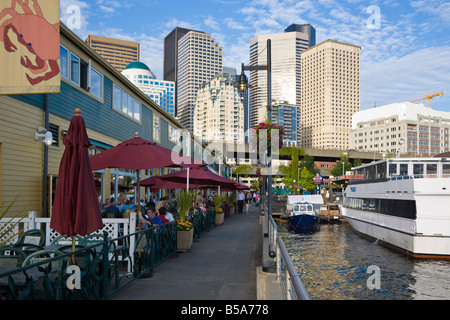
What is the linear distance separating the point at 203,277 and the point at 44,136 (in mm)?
8697

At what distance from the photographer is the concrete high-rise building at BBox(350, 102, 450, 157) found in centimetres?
16962

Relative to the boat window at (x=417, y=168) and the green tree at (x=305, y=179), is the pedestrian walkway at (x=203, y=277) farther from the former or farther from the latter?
the green tree at (x=305, y=179)

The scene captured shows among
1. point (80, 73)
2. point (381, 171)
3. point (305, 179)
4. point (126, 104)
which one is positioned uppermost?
point (80, 73)

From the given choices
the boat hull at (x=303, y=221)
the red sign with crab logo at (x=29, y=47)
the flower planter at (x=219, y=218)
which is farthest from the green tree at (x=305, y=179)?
the red sign with crab logo at (x=29, y=47)

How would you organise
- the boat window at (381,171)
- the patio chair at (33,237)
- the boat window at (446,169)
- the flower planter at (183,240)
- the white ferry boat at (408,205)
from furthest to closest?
the boat window at (381,171) < the boat window at (446,169) < the white ferry boat at (408,205) < the flower planter at (183,240) < the patio chair at (33,237)

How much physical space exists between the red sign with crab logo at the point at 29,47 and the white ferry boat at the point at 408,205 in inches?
745

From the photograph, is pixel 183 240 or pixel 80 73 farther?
pixel 80 73

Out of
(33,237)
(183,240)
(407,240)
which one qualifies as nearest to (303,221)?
(407,240)

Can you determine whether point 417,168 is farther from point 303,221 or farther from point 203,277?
point 203,277

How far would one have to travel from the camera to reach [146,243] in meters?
8.52

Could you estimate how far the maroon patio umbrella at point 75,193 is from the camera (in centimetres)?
574

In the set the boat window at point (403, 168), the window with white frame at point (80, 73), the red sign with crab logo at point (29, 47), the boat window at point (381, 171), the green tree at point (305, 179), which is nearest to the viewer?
the red sign with crab logo at point (29, 47)

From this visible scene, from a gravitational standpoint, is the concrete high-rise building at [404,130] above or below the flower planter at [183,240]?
above

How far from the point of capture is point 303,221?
1513 inches
